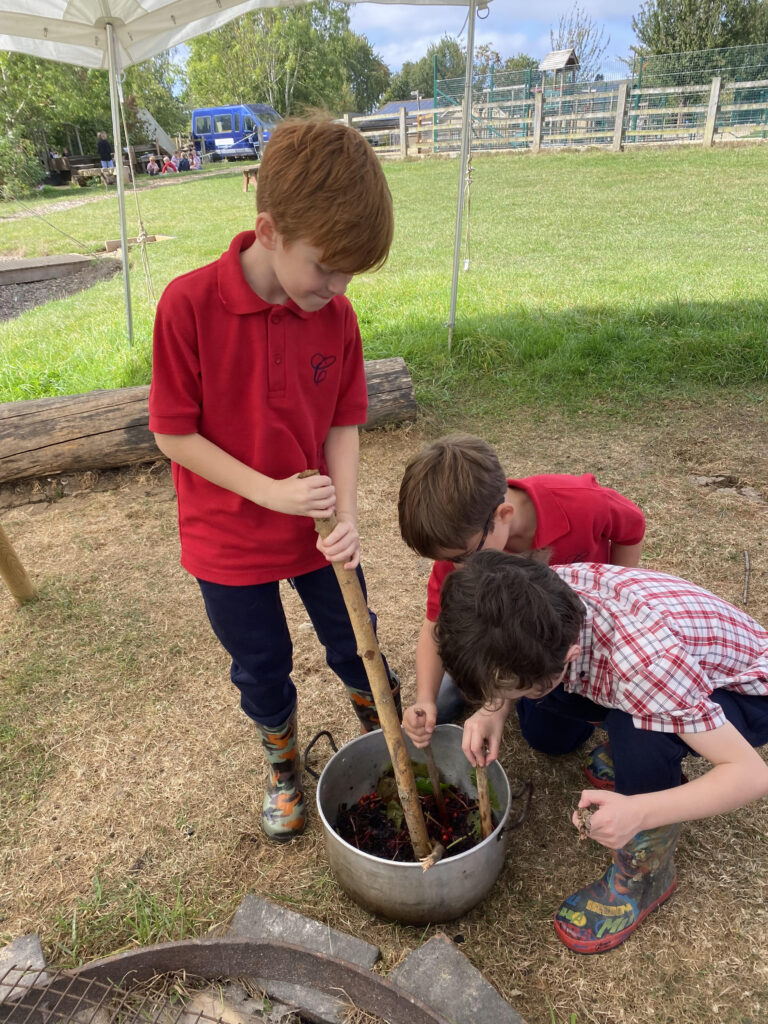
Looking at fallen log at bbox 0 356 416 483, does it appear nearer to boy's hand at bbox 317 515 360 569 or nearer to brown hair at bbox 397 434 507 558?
brown hair at bbox 397 434 507 558

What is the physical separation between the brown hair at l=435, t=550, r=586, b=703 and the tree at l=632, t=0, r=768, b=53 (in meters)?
32.0

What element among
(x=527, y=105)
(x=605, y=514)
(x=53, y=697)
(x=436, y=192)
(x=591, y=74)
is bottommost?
(x=53, y=697)

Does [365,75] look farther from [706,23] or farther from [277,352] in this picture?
[277,352]

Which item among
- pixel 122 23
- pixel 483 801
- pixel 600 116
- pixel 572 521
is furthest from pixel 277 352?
pixel 600 116

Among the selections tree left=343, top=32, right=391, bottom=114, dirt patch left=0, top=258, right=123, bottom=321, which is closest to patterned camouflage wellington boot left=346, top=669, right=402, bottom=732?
dirt patch left=0, top=258, right=123, bottom=321

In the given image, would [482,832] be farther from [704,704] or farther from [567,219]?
[567,219]

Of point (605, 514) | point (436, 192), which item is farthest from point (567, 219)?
point (605, 514)

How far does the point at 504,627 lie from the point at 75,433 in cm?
325

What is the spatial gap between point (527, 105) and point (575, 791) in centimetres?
2165

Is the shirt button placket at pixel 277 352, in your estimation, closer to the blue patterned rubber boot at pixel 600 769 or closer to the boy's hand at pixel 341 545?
the boy's hand at pixel 341 545

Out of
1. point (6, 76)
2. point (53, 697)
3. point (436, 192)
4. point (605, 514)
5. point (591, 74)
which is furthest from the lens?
point (591, 74)

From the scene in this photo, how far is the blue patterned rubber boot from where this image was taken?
6.38 ft

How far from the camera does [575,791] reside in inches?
77.0

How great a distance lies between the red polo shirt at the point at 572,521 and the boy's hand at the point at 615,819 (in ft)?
2.02
